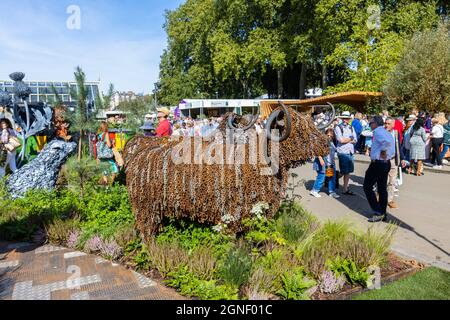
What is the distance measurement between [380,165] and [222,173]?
11.2 feet

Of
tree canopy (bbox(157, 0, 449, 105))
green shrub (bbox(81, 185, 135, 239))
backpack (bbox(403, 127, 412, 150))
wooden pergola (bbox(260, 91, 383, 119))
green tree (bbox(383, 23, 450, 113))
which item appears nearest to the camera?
green shrub (bbox(81, 185, 135, 239))

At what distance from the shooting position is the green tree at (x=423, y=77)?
57.2 ft

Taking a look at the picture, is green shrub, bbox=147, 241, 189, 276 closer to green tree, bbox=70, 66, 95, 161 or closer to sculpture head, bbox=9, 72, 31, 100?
green tree, bbox=70, 66, 95, 161

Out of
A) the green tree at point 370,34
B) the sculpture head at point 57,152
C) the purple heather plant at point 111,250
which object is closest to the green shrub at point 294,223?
the purple heather plant at point 111,250

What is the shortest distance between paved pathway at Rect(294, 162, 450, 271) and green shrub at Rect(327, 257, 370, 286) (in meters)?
1.19

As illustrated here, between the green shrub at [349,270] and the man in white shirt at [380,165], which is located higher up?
the man in white shirt at [380,165]

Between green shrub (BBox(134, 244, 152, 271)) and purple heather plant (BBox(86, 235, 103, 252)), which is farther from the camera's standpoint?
purple heather plant (BBox(86, 235, 103, 252))

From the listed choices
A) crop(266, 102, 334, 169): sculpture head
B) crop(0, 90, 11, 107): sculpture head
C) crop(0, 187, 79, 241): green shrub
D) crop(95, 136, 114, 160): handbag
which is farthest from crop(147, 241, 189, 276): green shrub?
crop(0, 90, 11, 107): sculpture head

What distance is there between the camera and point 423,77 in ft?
58.8

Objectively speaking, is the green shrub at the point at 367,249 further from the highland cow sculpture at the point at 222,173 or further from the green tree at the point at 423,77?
the green tree at the point at 423,77

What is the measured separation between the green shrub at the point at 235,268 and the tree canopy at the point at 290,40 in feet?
62.6

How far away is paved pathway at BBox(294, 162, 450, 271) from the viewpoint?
5.14 metres
